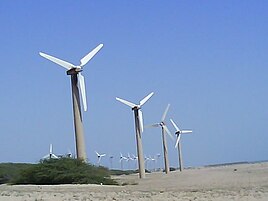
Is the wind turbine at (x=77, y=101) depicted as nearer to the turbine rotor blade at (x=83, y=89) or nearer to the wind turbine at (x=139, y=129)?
the turbine rotor blade at (x=83, y=89)

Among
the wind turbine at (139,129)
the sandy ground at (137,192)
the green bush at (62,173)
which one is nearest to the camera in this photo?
the sandy ground at (137,192)

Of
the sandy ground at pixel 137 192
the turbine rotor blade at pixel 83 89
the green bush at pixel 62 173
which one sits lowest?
the sandy ground at pixel 137 192

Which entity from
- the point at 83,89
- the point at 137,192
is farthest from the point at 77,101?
the point at 137,192

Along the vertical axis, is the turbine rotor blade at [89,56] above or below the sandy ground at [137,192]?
above

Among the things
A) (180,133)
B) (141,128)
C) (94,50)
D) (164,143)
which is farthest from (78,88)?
(180,133)

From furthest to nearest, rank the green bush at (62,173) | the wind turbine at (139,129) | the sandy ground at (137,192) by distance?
the wind turbine at (139,129) → the green bush at (62,173) → the sandy ground at (137,192)

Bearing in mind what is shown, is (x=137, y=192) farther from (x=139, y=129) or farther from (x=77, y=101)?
(x=139, y=129)

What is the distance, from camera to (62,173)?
161 feet

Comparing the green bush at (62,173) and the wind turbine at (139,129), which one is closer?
the green bush at (62,173)

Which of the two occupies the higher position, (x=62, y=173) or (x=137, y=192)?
(x=62, y=173)

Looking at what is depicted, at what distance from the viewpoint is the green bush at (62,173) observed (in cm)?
4875

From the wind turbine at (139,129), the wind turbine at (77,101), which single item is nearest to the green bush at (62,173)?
the wind turbine at (77,101)

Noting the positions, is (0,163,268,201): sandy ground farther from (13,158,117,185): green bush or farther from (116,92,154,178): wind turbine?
(116,92,154,178): wind turbine

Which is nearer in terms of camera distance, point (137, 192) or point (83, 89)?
point (137, 192)
